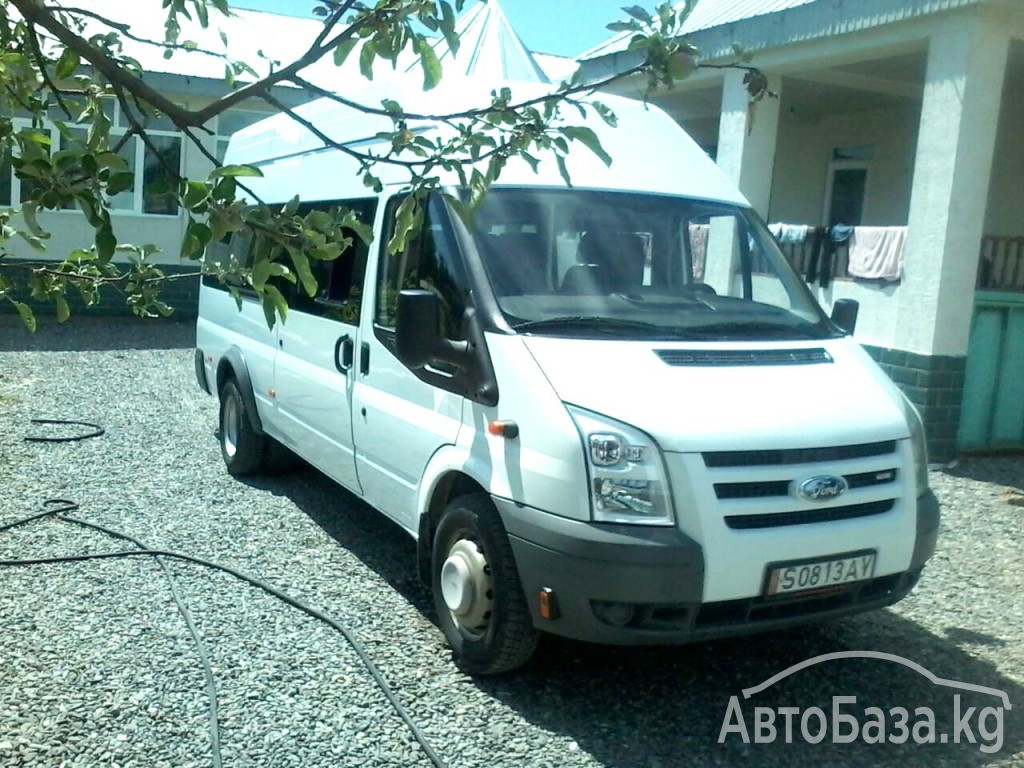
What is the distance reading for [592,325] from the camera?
4.33 meters

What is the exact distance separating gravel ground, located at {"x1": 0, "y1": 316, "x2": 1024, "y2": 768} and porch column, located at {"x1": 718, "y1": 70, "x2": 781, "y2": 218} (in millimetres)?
4647

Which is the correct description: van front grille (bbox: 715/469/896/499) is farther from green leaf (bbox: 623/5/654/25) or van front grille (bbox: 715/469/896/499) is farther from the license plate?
green leaf (bbox: 623/5/654/25)

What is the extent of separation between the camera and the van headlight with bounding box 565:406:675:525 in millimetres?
3791

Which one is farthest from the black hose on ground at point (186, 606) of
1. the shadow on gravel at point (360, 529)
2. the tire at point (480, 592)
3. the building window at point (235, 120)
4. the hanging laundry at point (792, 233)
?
the building window at point (235, 120)

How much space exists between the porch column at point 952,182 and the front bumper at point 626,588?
516 centimetres

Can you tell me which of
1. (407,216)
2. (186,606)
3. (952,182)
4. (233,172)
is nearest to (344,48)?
(407,216)

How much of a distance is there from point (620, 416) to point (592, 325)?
23.9 inches

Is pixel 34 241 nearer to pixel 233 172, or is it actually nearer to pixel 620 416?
pixel 233 172

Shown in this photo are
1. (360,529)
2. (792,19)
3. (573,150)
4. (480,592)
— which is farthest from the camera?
(792,19)

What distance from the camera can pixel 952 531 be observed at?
688cm

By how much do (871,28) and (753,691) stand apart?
6.72 meters

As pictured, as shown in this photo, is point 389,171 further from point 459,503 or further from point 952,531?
point 952,531

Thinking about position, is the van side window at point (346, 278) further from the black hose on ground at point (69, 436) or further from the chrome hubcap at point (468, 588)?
the black hose on ground at point (69, 436)

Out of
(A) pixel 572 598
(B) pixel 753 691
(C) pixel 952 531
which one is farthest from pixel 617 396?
(C) pixel 952 531
